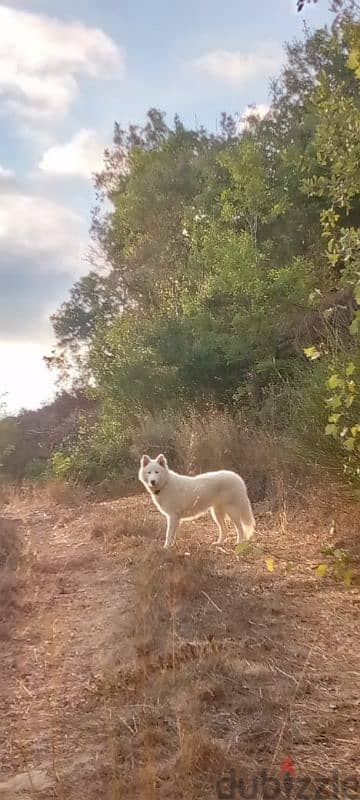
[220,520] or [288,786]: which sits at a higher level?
[220,520]

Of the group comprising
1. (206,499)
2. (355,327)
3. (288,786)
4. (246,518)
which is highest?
(355,327)

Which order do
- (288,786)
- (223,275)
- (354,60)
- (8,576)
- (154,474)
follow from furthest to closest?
(223,275) → (154,474) → (8,576) → (288,786) → (354,60)

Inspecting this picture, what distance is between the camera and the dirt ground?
3.41 metres

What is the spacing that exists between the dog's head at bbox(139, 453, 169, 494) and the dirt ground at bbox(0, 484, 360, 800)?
65cm

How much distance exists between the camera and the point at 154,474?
8.59 metres

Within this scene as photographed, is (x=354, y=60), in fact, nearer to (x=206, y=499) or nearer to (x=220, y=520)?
(x=206, y=499)

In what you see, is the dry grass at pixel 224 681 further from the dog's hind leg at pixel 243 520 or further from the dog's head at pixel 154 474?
the dog's head at pixel 154 474

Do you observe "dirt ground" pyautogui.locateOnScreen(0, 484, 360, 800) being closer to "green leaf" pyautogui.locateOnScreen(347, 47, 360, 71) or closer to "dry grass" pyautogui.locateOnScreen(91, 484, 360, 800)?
"dry grass" pyautogui.locateOnScreen(91, 484, 360, 800)

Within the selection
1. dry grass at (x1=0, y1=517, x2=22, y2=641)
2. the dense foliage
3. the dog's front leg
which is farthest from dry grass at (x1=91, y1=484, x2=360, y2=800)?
the dense foliage

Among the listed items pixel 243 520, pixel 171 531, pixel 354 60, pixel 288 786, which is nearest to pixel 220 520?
pixel 243 520

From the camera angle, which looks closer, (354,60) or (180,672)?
(354,60)

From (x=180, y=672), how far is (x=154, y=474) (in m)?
4.12

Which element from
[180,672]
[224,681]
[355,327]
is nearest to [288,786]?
[224,681]

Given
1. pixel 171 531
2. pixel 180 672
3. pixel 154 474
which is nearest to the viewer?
pixel 180 672
